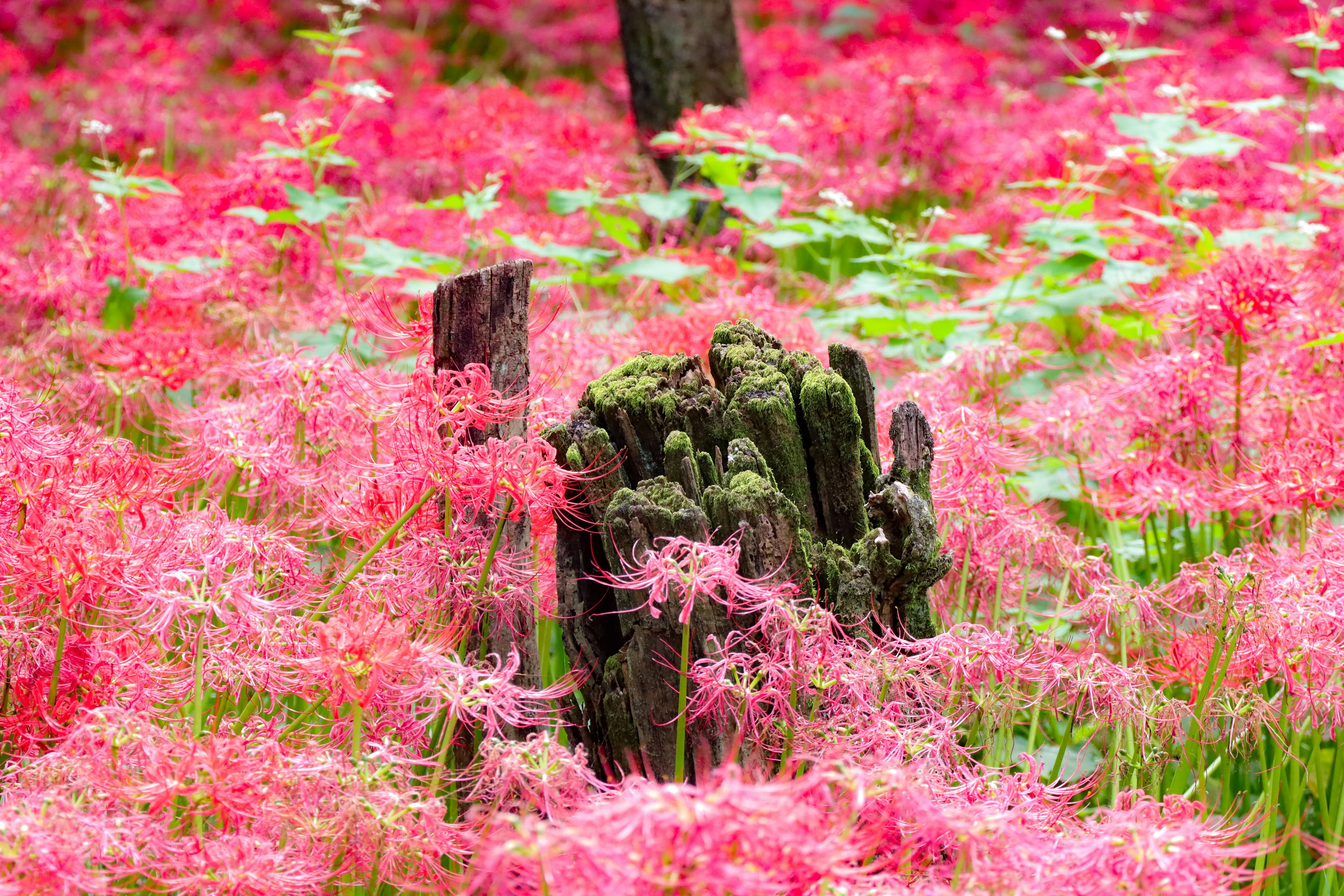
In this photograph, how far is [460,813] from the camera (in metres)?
1.81

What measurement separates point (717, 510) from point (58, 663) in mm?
1009

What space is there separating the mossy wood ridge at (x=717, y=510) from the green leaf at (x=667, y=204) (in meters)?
1.75

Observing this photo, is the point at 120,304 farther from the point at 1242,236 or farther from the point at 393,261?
the point at 1242,236

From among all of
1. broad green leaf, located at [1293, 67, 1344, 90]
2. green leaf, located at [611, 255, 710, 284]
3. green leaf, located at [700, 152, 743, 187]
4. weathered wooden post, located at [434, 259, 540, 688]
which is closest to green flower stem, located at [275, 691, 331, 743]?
weathered wooden post, located at [434, 259, 540, 688]

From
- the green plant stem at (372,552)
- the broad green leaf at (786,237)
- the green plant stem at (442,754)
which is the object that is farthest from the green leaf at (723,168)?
the green plant stem at (442,754)

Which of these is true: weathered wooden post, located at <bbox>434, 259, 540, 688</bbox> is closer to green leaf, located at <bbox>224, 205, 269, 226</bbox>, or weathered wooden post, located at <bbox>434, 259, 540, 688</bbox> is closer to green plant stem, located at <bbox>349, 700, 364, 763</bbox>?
green plant stem, located at <bbox>349, 700, 364, 763</bbox>

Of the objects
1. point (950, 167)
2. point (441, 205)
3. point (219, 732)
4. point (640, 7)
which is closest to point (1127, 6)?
point (950, 167)

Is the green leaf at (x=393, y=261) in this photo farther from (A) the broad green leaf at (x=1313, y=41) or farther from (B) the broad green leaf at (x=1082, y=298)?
(A) the broad green leaf at (x=1313, y=41)

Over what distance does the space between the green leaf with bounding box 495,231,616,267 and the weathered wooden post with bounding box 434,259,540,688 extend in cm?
142

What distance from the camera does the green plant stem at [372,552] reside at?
1.59 m

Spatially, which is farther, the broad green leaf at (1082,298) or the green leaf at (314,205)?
the broad green leaf at (1082,298)

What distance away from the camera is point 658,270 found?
3.28m

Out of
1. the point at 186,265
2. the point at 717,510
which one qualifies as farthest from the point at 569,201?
the point at 717,510

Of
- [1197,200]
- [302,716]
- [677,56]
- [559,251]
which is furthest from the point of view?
[677,56]
